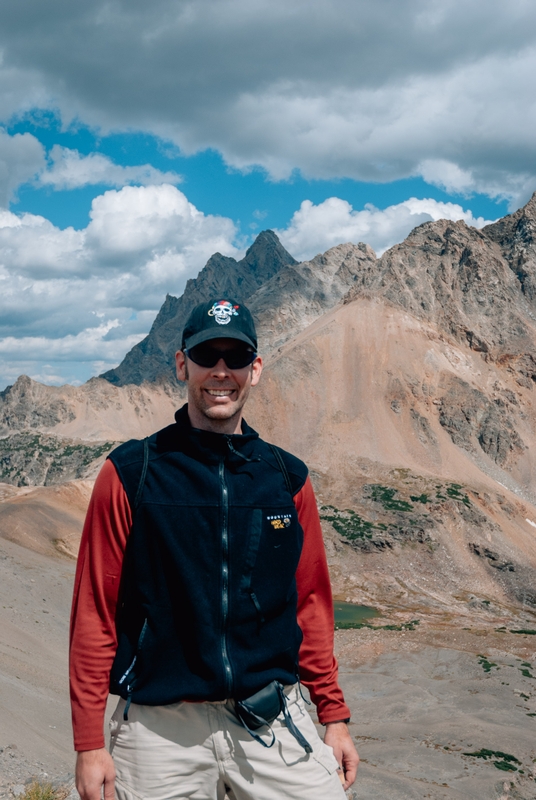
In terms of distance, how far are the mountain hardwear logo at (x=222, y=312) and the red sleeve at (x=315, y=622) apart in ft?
4.13

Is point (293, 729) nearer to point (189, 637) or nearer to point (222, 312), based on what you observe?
point (189, 637)

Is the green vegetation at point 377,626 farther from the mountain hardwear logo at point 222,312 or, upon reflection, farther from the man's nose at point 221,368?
the mountain hardwear logo at point 222,312

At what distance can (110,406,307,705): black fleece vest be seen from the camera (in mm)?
3887

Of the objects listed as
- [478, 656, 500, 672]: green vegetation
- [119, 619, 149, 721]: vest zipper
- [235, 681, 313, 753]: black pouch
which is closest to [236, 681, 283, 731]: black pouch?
[235, 681, 313, 753]: black pouch

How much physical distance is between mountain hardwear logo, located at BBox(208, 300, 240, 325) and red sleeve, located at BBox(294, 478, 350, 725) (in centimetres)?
126

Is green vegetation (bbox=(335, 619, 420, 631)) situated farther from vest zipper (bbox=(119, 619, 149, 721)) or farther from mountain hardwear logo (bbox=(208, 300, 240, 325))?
mountain hardwear logo (bbox=(208, 300, 240, 325))

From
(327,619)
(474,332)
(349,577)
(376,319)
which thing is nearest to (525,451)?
(474,332)

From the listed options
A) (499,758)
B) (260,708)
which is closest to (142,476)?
(260,708)

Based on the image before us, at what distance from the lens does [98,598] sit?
394 centimetres

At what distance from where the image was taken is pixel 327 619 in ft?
15.3

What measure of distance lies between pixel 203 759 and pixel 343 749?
1.05 metres

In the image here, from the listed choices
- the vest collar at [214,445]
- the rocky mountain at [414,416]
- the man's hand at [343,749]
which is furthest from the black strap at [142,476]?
the rocky mountain at [414,416]

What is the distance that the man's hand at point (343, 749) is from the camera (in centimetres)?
440

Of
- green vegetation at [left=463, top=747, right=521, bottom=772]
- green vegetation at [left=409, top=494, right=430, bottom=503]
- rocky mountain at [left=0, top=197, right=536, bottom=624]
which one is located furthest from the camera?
green vegetation at [left=409, top=494, right=430, bottom=503]
